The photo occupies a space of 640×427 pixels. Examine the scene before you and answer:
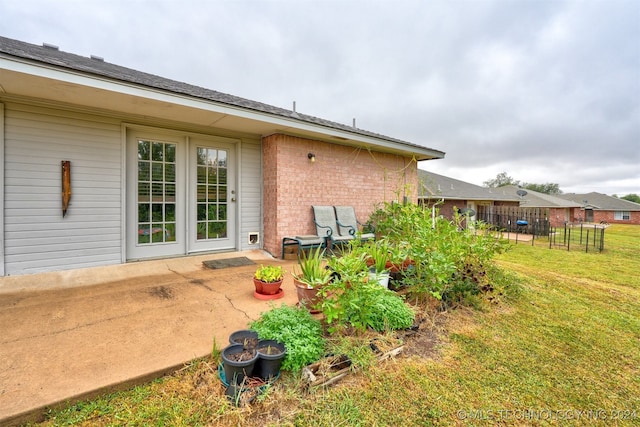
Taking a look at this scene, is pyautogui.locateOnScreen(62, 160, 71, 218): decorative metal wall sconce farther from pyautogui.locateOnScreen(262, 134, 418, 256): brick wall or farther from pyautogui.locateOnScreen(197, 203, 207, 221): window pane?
pyautogui.locateOnScreen(262, 134, 418, 256): brick wall

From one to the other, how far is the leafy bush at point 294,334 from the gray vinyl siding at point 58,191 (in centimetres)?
354

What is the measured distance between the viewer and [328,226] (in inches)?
232

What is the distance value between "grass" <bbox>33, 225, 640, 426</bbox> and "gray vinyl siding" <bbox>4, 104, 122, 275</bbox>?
340cm

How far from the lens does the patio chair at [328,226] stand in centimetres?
556

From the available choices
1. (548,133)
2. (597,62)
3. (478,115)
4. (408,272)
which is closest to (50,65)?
(408,272)

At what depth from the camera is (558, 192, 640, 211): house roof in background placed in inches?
1293

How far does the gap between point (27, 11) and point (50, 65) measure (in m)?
6.84

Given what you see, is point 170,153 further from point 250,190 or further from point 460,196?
point 460,196

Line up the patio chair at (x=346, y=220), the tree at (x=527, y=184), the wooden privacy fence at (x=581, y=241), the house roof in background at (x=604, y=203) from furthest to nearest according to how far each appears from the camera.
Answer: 1. the tree at (x=527, y=184)
2. the house roof in background at (x=604, y=203)
3. the wooden privacy fence at (x=581, y=241)
4. the patio chair at (x=346, y=220)

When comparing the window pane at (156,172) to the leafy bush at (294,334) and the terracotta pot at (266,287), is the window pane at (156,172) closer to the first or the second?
the terracotta pot at (266,287)

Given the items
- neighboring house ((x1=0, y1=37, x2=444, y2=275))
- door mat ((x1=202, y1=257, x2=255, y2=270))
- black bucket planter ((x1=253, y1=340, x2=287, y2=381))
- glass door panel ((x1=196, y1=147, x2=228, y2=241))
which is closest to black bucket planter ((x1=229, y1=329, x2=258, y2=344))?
black bucket planter ((x1=253, y1=340, x2=287, y2=381))

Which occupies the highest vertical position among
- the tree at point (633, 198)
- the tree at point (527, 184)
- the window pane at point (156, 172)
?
the tree at point (527, 184)

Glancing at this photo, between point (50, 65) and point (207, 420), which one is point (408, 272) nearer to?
point (207, 420)

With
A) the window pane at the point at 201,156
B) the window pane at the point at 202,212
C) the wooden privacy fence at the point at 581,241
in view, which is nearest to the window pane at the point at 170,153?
the window pane at the point at 201,156
